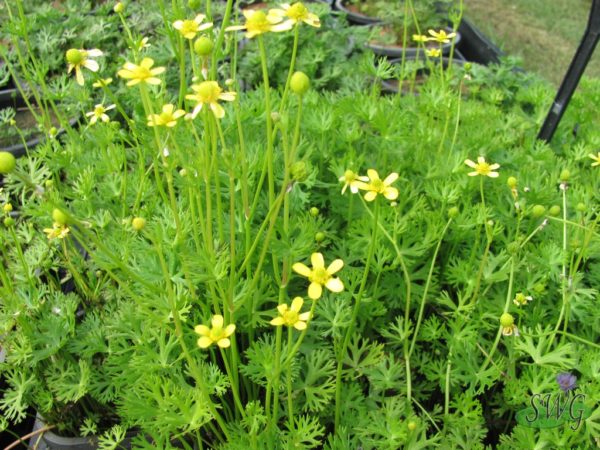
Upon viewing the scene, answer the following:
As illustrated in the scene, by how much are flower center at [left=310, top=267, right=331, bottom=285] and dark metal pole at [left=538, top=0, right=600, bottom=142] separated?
120 cm

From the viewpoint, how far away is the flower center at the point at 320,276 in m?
0.82

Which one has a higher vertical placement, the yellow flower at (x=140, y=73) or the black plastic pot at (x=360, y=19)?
the yellow flower at (x=140, y=73)

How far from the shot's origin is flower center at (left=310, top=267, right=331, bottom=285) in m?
0.82

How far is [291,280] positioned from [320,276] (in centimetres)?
47

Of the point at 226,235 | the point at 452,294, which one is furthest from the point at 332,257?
the point at 452,294

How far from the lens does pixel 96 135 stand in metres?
1.45

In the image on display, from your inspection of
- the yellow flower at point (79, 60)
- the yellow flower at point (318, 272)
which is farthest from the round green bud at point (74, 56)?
the yellow flower at point (318, 272)

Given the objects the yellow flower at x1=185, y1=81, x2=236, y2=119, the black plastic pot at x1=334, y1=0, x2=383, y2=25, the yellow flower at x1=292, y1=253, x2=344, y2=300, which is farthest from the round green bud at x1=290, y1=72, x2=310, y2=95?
the black plastic pot at x1=334, y1=0, x2=383, y2=25

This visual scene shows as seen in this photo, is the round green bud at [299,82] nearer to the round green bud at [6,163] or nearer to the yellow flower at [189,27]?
the yellow flower at [189,27]

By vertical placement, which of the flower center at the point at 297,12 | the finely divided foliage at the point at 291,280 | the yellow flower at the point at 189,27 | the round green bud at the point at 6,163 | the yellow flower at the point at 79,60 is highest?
the flower center at the point at 297,12

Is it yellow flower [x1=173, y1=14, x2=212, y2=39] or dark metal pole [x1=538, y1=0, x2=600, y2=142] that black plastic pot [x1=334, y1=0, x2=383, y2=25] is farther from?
yellow flower [x1=173, y1=14, x2=212, y2=39]

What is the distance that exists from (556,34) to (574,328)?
141 inches

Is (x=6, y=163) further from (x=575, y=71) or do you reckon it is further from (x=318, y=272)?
(x=575, y=71)

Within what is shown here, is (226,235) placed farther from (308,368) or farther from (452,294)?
(452,294)
